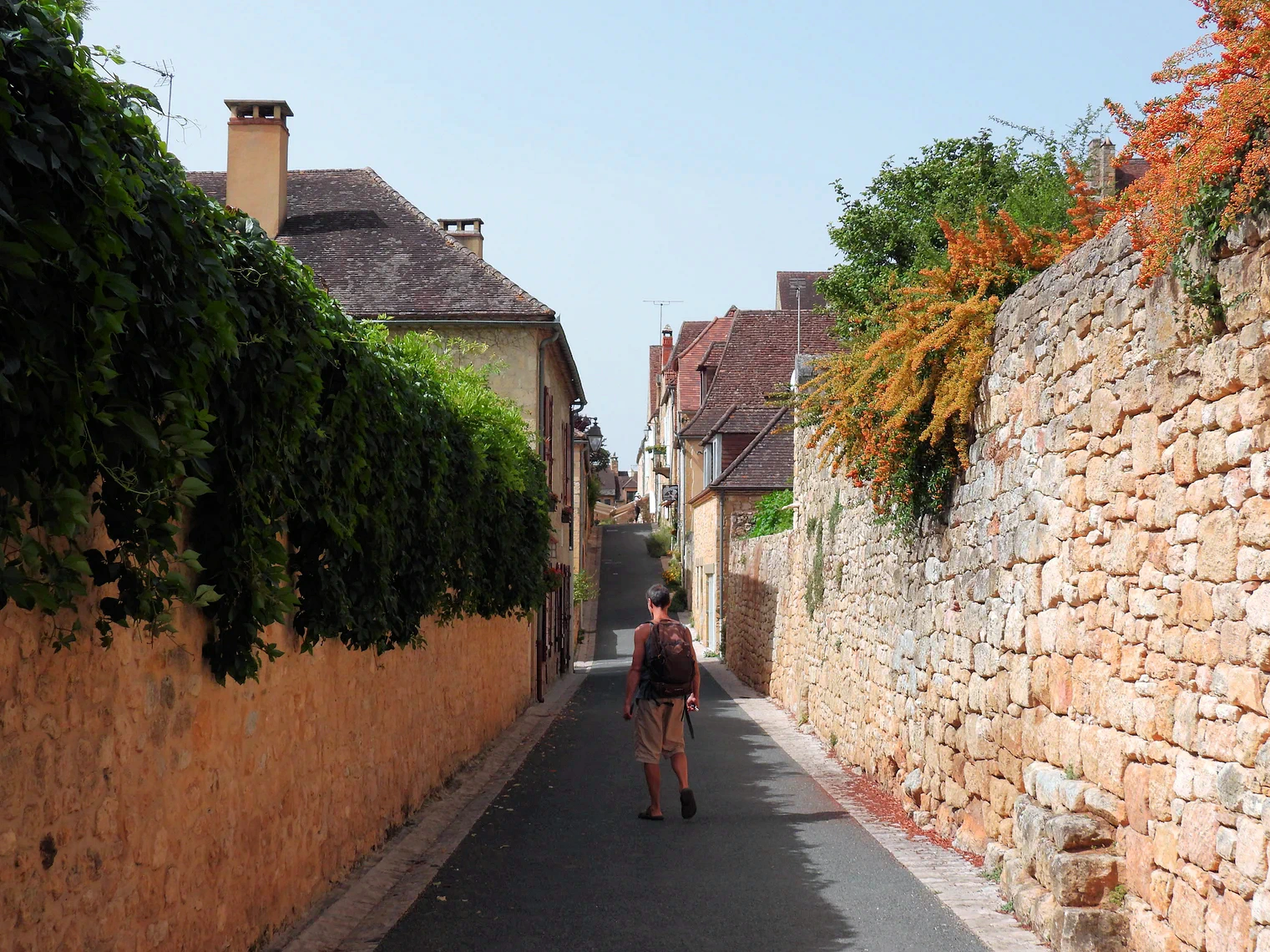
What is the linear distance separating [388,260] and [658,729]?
14.1 m

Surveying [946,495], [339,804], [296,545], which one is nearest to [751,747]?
[946,495]

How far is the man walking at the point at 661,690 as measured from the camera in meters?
9.54

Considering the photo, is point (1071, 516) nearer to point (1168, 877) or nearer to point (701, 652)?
point (1168, 877)

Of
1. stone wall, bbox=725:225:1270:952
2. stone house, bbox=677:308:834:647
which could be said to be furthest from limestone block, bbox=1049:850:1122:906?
stone house, bbox=677:308:834:647

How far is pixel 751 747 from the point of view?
47.0ft

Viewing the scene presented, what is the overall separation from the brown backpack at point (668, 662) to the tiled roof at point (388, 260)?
38.8ft

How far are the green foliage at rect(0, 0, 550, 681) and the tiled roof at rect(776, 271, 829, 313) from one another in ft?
146

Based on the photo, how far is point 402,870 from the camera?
750cm

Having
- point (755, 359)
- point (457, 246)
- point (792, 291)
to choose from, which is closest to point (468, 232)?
point (457, 246)

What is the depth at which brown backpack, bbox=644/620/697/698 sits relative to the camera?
961 cm

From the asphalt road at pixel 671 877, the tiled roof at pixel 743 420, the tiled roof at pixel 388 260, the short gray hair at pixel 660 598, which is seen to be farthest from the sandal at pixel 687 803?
the tiled roof at pixel 743 420

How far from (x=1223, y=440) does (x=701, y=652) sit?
32.2 metres

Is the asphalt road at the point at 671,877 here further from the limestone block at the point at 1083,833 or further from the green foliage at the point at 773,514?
the green foliage at the point at 773,514

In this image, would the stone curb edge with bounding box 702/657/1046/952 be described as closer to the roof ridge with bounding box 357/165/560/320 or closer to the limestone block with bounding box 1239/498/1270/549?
the limestone block with bounding box 1239/498/1270/549
